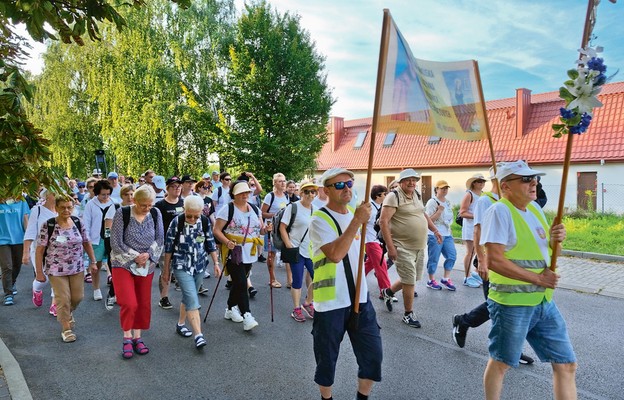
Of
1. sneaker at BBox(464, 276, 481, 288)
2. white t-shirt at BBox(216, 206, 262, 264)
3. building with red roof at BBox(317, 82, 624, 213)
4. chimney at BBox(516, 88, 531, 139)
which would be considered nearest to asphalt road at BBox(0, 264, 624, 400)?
white t-shirt at BBox(216, 206, 262, 264)

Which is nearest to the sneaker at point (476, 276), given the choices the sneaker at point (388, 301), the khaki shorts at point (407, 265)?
the sneaker at point (388, 301)

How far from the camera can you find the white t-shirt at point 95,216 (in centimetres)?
670

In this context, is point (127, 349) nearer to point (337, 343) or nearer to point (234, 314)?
point (234, 314)

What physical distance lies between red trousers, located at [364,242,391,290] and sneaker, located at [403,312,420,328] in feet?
2.16

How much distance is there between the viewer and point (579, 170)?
22.4 metres

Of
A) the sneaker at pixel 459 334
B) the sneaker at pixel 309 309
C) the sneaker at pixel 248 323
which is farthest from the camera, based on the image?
Result: the sneaker at pixel 309 309

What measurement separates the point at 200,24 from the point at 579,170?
2160cm

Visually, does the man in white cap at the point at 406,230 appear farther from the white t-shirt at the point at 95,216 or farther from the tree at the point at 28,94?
the white t-shirt at the point at 95,216

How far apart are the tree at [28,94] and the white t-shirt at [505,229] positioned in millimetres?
2664

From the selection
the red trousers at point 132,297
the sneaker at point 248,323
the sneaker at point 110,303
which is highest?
the red trousers at point 132,297

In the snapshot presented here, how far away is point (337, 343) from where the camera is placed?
3.08 m

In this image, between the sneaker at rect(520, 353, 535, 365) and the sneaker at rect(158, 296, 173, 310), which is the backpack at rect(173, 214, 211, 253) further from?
the sneaker at rect(520, 353, 535, 365)

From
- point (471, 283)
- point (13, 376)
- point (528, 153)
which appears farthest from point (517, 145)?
point (13, 376)

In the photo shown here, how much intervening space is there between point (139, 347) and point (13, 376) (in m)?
1.11
